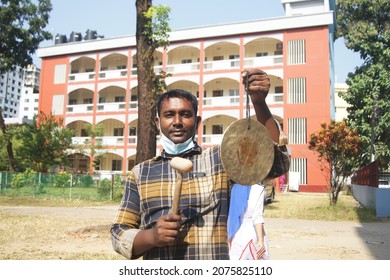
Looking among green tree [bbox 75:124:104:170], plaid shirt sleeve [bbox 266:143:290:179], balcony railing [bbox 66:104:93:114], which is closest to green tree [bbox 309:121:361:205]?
plaid shirt sleeve [bbox 266:143:290:179]

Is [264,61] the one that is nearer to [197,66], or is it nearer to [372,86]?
[197,66]

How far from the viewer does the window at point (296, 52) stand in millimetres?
28414

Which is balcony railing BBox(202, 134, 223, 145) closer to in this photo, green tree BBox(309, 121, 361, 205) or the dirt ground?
green tree BBox(309, 121, 361, 205)

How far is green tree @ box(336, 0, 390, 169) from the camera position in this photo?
68.6 ft

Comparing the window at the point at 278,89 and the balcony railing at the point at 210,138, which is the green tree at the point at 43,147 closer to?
the balcony railing at the point at 210,138

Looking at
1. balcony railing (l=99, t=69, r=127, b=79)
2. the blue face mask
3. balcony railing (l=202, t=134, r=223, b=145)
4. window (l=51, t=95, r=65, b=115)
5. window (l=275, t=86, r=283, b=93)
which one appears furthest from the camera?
window (l=51, t=95, r=65, b=115)

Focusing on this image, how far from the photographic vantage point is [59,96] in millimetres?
35938

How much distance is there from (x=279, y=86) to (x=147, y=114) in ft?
77.5

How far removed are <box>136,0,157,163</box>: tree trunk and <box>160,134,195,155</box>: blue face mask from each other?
6.29m

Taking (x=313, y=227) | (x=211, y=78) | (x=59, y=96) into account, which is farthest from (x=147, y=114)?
(x=59, y=96)

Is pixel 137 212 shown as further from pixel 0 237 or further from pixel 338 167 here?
pixel 338 167

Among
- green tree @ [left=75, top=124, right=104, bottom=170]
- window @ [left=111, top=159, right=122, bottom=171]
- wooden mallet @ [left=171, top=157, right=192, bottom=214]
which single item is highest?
green tree @ [left=75, top=124, right=104, bottom=170]

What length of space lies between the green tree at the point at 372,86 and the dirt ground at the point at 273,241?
1187cm

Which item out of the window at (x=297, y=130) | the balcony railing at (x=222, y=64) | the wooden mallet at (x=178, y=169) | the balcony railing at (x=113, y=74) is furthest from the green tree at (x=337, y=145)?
the balcony railing at (x=113, y=74)
